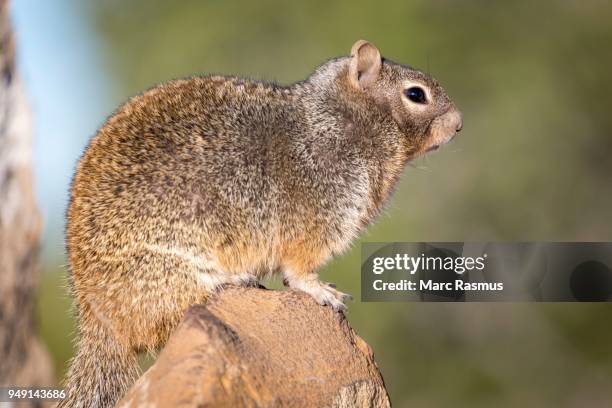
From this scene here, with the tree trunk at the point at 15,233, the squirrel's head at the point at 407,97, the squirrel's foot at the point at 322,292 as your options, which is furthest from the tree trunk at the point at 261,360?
the tree trunk at the point at 15,233

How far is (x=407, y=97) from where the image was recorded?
20.1 ft

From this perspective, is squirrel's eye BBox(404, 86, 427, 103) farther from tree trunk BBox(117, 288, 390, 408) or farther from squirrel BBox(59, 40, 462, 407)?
tree trunk BBox(117, 288, 390, 408)

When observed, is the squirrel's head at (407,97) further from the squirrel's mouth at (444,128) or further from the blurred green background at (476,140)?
the blurred green background at (476,140)

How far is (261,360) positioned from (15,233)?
263 centimetres

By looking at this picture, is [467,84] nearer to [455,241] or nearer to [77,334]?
[455,241]

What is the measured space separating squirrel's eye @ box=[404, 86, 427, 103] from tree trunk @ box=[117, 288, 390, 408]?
1610mm

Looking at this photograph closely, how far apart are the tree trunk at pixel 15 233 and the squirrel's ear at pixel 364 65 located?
7.13 feet

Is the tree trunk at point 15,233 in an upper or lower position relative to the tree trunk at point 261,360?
upper

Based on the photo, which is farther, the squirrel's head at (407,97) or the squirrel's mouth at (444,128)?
the squirrel's mouth at (444,128)

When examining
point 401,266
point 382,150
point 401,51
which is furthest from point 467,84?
point 382,150

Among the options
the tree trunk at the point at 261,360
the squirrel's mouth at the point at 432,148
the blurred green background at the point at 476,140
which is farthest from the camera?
the blurred green background at the point at 476,140

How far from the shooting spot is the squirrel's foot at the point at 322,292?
17.5 ft

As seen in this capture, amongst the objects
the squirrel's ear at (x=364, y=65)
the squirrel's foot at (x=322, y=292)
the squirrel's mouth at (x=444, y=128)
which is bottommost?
the squirrel's foot at (x=322, y=292)

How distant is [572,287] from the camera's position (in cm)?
990
